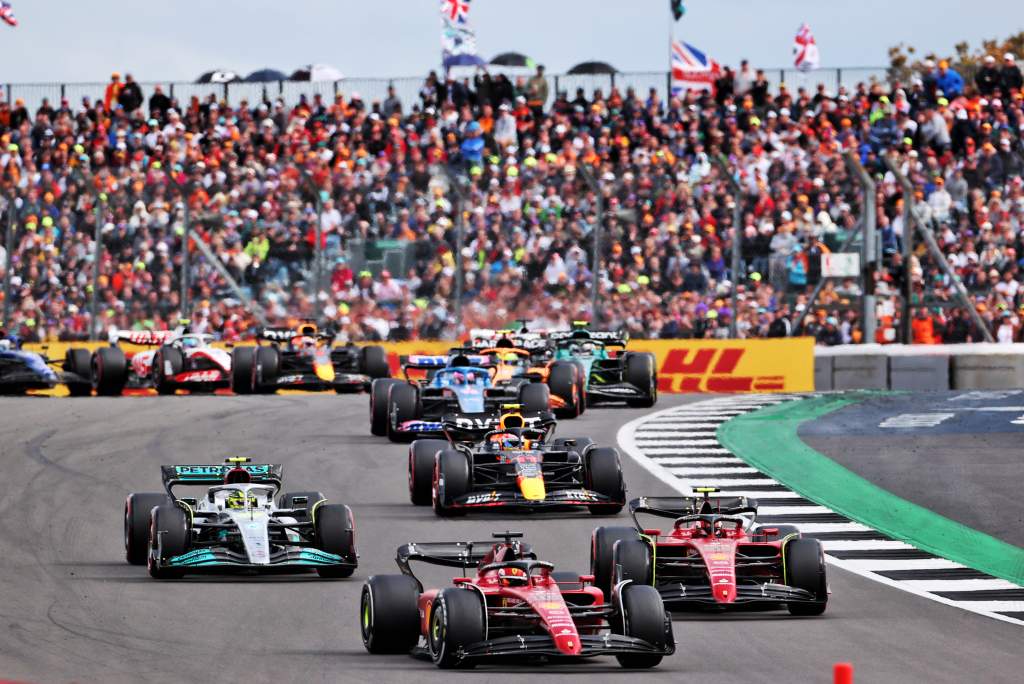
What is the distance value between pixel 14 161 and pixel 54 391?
5.95 m

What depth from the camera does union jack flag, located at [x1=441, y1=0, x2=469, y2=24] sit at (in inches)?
1683

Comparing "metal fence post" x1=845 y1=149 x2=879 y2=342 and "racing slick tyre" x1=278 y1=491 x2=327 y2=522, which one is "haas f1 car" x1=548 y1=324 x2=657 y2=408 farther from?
"racing slick tyre" x1=278 y1=491 x2=327 y2=522

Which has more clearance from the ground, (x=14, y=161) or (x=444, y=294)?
(x=14, y=161)

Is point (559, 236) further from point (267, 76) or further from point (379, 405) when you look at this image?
point (267, 76)

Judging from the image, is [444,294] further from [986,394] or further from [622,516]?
[622,516]

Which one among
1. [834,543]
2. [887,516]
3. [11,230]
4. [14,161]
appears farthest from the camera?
[14,161]

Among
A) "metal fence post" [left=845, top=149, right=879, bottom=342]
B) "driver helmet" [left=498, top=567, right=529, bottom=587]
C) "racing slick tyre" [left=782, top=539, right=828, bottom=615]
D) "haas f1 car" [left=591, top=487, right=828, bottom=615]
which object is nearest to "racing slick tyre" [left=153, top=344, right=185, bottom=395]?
"metal fence post" [left=845, top=149, right=879, bottom=342]

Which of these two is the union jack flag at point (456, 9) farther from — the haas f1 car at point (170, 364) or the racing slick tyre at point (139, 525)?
the racing slick tyre at point (139, 525)

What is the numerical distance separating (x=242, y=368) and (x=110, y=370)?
2.36 metres

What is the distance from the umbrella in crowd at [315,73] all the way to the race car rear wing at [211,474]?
91.5 feet

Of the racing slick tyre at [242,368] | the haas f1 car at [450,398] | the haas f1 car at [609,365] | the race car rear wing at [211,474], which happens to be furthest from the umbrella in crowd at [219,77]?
the race car rear wing at [211,474]

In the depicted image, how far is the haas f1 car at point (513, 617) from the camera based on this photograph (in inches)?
434

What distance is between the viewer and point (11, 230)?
32.2 metres

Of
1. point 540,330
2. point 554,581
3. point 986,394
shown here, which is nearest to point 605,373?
point 540,330
